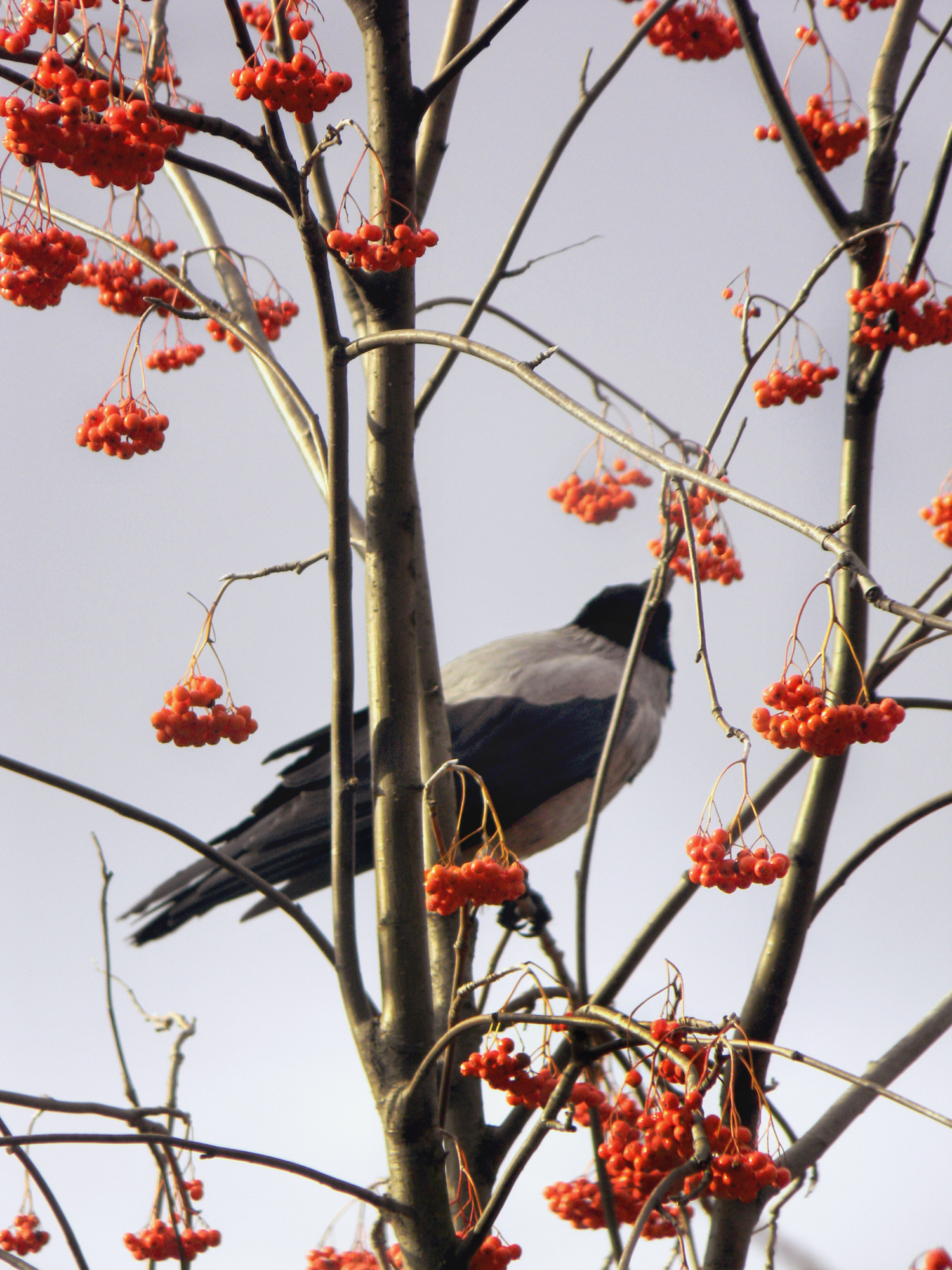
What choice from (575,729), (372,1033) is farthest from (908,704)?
(575,729)

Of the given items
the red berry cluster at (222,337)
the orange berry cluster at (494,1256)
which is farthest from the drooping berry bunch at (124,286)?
the orange berry cluster at (494,1256)

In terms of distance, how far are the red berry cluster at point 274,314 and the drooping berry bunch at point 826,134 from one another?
56.6 inches

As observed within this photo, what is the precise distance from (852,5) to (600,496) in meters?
1.67

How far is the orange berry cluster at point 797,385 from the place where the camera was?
2928 mm

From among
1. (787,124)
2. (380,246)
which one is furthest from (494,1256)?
(787,124)

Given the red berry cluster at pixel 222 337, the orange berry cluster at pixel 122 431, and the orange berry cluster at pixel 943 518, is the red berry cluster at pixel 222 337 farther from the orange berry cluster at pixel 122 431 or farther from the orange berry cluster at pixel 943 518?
the orange berry cluster at pixel 943 518

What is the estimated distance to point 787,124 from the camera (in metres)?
2.70

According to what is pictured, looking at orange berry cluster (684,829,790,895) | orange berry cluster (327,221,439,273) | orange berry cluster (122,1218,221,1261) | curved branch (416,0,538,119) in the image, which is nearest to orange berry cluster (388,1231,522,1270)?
orange berry cluster (684,829,790,895)

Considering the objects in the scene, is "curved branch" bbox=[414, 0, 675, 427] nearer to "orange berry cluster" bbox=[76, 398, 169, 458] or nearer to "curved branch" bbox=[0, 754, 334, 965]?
"orange berry cluster" bbox=[76, 398, 169, 458]

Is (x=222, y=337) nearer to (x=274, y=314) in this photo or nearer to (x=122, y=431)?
(x=274, y=314)

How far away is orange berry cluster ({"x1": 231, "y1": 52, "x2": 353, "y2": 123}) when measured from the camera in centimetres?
158

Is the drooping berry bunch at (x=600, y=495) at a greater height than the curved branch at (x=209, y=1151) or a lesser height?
greater

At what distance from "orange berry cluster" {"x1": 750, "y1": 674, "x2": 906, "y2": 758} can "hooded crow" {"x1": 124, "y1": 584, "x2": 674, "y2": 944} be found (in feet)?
7.37

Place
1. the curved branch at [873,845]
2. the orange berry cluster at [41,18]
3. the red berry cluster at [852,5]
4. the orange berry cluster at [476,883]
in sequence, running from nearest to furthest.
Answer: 1. the orange berry cluster at [41,18]
2. the orange berry cluster at [476,883]
3. the curved branch at [873,845]
4. the red berry cluster at [852,5]
